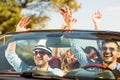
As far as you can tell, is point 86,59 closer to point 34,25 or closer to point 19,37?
point 19,37

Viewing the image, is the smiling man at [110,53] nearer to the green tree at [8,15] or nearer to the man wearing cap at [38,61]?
the man wearing cap at [38,61]

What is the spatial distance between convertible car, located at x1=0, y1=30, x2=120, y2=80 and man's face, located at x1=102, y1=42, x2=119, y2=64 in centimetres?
6

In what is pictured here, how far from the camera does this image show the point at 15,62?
4480 mm

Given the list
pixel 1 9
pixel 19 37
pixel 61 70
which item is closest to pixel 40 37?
pixel 19 37

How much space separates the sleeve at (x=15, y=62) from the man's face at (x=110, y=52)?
25.9 inches

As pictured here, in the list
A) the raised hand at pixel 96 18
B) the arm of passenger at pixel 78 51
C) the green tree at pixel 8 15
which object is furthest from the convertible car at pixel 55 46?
the green tree at pixel 8 15

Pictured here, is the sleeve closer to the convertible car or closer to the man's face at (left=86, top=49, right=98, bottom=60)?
the convertible car

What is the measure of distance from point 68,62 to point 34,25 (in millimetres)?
A: 21989

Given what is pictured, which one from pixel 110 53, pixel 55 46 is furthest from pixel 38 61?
pixel 110 53

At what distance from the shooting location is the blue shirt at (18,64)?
4.06 m

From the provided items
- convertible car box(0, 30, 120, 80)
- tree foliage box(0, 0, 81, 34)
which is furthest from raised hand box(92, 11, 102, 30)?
tree foliage box(0, 0, 81, 34)

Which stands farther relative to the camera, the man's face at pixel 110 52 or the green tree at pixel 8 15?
the green tree at pixel 8 15

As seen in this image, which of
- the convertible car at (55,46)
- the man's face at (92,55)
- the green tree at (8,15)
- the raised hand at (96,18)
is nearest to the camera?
the convertible car at (55,46)

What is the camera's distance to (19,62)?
14.6 ft
